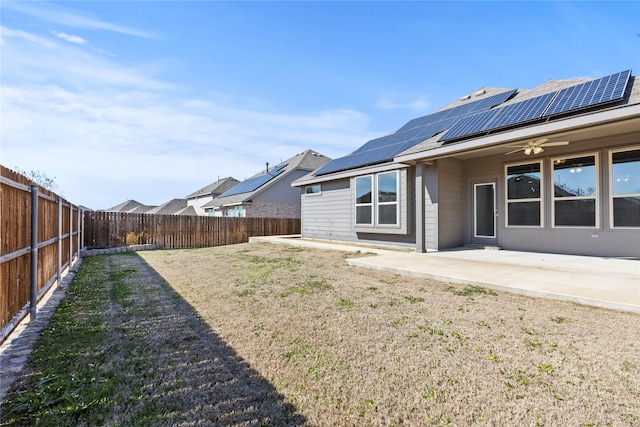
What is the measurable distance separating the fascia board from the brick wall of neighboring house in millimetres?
13719

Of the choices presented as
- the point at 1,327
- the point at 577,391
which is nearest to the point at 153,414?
the point at 1,327

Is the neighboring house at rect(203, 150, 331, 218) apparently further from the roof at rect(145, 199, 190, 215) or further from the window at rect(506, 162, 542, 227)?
the roof at rect(145, 199, 190, 215)

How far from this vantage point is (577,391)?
6.68ft

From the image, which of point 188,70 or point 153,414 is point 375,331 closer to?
point 153,414

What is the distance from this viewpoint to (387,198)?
945cm

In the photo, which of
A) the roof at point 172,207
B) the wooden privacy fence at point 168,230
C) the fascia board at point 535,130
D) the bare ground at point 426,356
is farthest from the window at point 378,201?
the roof at point 172,207

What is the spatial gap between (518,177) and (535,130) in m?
2.41

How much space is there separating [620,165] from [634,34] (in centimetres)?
410

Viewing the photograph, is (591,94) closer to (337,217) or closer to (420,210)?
(420,210)

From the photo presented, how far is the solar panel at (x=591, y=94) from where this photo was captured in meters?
5.44

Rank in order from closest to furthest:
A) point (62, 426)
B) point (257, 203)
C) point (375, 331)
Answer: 1. point (62, 426)
2. point (375, 331)
3. point (257, 203)

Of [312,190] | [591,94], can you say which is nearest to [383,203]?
[312,190]

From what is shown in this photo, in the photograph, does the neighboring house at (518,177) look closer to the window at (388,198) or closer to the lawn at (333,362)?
the window at (388,198)

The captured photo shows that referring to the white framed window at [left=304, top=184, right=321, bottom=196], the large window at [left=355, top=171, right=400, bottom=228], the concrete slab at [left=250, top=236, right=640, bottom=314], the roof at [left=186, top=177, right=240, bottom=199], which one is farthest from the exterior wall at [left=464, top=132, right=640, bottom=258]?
the roof at [left=186, top=177, right=240, bottom=199]
